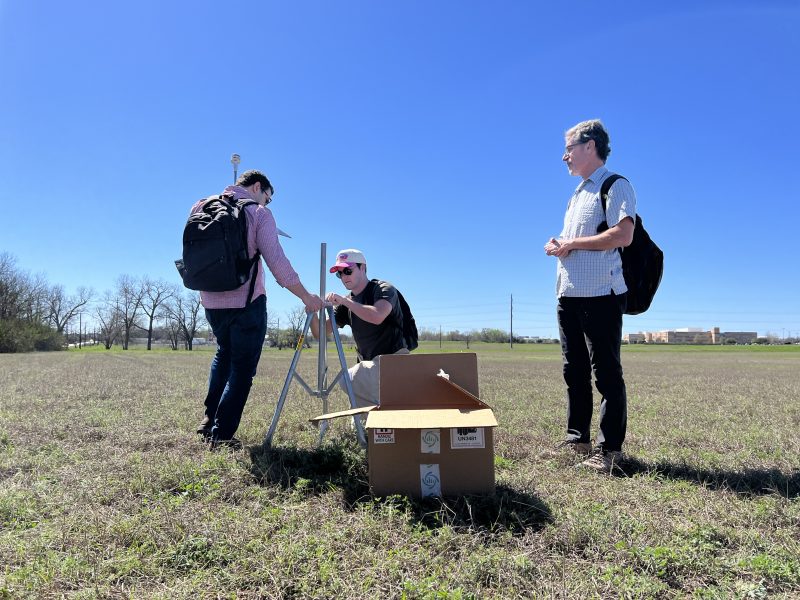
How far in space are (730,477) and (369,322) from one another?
2.91m

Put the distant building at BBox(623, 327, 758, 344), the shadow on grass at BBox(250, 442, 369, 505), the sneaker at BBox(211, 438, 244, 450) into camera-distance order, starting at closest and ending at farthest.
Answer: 1. the shadow on grass at BBox(250, 442, 369, 505)
2. the sneaker at BBox(211, 438, 244, 450)
3. the distant building at BBox(623, 327, 758, 344)

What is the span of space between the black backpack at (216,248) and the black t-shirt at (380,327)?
99cm

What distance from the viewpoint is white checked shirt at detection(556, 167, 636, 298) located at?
355 centimetres

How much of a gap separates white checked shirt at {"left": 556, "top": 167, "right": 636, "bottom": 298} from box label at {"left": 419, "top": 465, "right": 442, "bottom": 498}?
184 cm

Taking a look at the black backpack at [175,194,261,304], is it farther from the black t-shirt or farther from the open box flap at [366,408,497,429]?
the open box flap at [366,408,497,429]

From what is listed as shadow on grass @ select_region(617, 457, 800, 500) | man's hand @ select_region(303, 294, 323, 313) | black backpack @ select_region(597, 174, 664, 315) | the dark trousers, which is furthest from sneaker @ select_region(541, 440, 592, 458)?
man's hand @ select_region(303, 294, 323, 313)

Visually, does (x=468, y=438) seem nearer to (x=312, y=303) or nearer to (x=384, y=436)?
(x=384, y=436)

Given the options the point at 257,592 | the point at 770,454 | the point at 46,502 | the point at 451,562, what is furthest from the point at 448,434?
the point at 770,454

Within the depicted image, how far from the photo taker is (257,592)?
6.01 ft

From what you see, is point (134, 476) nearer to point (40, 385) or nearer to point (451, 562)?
point (451, 562)

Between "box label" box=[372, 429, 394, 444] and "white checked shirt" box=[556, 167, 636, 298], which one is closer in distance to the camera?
"box label" box=[372, 429, 394, 444]

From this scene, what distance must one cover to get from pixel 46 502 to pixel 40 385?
8.37 meters

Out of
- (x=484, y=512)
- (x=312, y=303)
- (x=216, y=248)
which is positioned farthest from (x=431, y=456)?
(x=216, y=248)

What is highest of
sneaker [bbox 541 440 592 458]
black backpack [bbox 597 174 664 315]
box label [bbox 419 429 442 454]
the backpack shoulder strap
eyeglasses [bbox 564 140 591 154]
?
eyeglasses [bbox 564 140 591 154]
